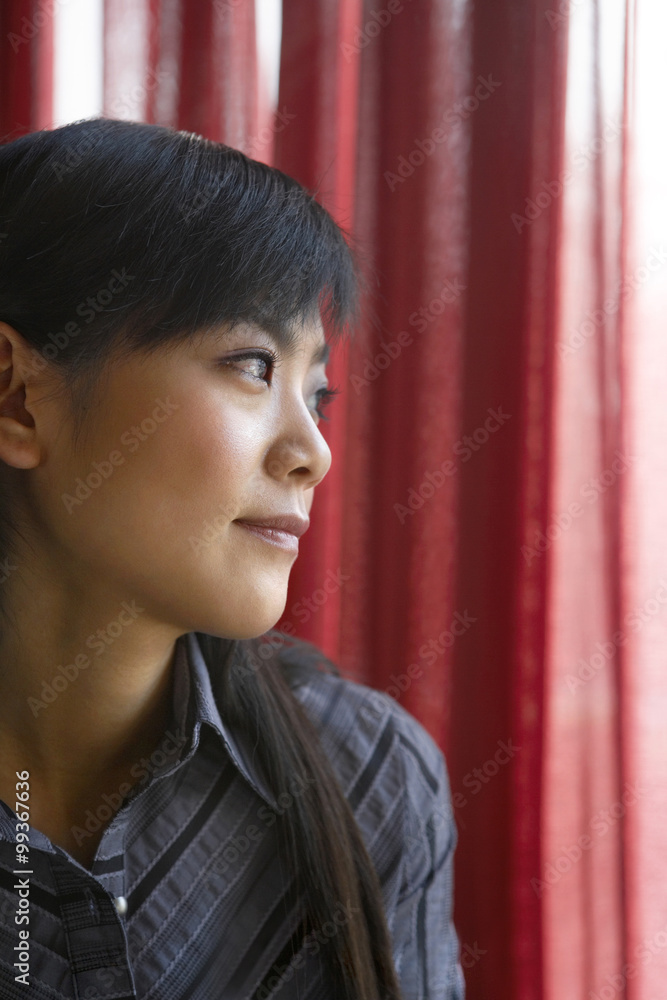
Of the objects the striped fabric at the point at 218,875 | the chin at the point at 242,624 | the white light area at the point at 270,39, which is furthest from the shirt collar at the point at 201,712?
the white light area at the point at 270,39

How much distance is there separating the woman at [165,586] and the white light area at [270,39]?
18.1 inches

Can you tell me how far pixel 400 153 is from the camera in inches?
43.1

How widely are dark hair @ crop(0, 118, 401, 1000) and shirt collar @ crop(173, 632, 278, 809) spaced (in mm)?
18

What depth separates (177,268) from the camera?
2.33ft

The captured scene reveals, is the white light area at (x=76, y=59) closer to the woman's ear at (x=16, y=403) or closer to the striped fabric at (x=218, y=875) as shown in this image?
the woman's ear at (x=16, y=403)

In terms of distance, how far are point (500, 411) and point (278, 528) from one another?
45cm

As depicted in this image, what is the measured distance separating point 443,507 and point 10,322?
2.05 feet

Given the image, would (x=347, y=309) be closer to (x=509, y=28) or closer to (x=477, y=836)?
(x=509, y=28)

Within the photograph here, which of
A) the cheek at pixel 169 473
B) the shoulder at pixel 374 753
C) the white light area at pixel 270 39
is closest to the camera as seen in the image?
the cheek at pixel 169 473

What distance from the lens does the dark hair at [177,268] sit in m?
0.71

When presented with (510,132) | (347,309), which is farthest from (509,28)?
(347,309)

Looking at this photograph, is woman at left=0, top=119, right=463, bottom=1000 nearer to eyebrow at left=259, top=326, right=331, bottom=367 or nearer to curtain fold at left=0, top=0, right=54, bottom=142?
eyebrow at left=259, top=326, right=331, bottom=367

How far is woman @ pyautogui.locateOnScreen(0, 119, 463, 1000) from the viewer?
2.31 feet

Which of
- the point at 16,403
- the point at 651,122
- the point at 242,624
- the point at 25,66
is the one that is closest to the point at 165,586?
the point at 242,624
